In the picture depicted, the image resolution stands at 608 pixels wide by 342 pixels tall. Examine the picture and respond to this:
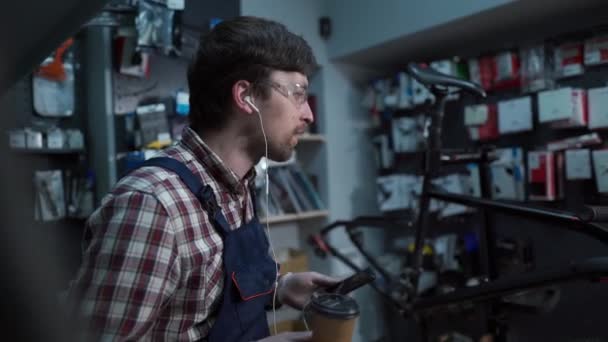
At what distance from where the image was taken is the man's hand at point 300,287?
37.7 inches

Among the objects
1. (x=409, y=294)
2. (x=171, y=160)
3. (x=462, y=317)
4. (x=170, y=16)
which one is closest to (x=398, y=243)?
(x=462, y=317)

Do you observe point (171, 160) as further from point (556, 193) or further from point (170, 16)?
point (556, 193)

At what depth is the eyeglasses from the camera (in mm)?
975

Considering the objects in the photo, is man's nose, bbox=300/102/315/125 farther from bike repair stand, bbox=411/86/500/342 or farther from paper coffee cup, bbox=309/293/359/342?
bike repair stand, bbox=411/86/500/342

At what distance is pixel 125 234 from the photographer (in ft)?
2.14

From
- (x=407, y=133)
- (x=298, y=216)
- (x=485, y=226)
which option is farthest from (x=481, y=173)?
(x=298, y=216)

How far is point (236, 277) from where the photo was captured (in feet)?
2.68

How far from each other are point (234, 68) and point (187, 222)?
40 cm

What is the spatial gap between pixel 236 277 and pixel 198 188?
201 millimetres

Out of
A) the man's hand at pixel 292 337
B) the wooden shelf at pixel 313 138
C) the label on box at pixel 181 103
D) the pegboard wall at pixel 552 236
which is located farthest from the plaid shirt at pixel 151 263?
the wooden shelf at pixel 313 138

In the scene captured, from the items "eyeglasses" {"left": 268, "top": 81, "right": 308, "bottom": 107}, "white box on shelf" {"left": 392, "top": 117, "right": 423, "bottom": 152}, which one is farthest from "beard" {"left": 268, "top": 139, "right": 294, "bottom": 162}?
"white box on shelf" {"left": 392, "top": 117, "right": 423, "bottom": 152}

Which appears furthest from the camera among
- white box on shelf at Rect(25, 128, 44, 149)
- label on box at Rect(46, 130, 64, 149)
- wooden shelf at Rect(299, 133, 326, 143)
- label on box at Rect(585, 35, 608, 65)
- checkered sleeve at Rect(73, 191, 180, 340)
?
wooden shelf at Rect(299, 133, 326, 143)

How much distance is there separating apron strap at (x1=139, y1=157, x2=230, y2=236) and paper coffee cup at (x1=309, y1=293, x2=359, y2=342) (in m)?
0.28

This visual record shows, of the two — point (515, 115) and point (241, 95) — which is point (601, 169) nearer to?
point (515, 115)
